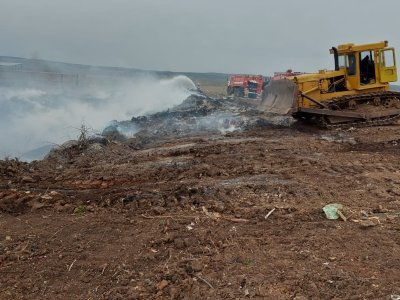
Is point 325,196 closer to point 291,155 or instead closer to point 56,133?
point 291,155

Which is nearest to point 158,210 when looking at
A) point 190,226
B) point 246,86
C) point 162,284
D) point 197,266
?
point 190,226

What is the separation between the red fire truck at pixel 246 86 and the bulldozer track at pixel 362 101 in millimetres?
24444

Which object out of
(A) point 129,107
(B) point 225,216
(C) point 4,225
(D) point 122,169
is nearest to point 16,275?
(C) point 4,225

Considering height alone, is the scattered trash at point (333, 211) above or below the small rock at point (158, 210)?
below

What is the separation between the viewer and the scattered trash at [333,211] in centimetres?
611

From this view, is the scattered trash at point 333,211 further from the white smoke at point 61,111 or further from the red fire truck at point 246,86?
the red fire truck at point 246,86

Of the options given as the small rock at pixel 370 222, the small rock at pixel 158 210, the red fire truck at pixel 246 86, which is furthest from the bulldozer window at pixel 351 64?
the red fire truck at pixel 246 86

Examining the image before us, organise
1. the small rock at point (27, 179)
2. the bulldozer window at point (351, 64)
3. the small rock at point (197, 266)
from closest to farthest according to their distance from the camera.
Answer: the small rock at point (197, 266) < the small rock at point (27, 179) < the bulldozer window at point (351, 64)

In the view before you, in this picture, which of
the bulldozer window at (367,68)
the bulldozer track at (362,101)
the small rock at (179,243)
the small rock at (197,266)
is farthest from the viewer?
the bulldozer window at (367,68)

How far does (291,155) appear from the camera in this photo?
9.98 m

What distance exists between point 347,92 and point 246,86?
989 inches

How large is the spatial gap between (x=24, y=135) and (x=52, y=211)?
18.3 meters

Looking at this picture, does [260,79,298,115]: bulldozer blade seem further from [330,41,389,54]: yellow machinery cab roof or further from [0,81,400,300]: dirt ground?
[0,81,400,300]: dirt ground

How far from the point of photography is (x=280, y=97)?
15.6 meters
